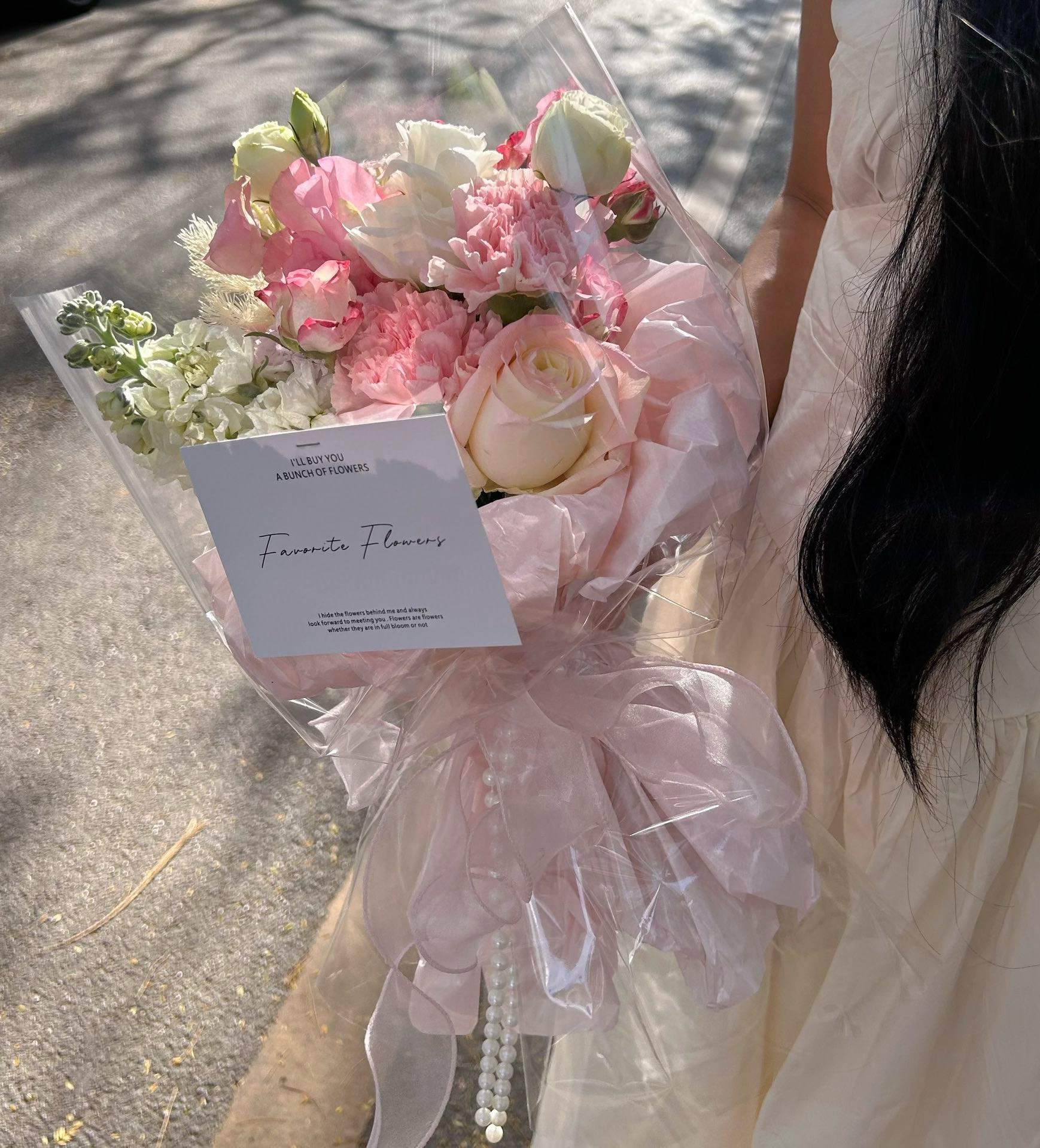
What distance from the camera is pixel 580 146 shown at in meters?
0.49

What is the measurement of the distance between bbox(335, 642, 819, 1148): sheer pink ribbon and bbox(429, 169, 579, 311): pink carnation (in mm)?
215

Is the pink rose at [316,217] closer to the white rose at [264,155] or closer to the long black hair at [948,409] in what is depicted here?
the white rose at [264,155]

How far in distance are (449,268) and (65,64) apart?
3803 mm

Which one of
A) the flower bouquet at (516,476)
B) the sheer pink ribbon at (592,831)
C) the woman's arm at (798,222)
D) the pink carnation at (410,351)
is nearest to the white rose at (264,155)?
the flower bouquet at (516,476)

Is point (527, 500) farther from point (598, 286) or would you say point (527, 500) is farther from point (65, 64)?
point (65, 64)

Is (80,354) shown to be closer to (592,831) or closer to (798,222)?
(592,831)

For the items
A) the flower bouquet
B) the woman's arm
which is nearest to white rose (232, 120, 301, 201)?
the flower bouquet

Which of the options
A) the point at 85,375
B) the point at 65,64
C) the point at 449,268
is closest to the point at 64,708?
the point at 85,375

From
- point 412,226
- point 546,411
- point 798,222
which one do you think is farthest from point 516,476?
point 798,222

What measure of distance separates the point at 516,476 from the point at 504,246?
11cm

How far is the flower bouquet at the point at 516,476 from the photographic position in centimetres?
47

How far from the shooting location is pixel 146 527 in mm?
1824

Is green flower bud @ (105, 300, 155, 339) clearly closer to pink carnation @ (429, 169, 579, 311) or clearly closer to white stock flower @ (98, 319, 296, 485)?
white stock flower @ (98, 319, 296, 485)

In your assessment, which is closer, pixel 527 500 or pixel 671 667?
pixel 527 500
